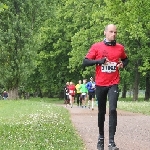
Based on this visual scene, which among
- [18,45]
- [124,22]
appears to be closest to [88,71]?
[18,45]

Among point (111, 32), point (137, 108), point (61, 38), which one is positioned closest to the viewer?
point (111, 32)

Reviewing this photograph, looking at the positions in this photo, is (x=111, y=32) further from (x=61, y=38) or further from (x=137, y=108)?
(x=61, y=38)

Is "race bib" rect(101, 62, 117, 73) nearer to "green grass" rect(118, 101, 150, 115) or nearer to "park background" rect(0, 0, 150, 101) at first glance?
"green grass" rect(118, 101, 150, 115)

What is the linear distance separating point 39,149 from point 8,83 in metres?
36.2

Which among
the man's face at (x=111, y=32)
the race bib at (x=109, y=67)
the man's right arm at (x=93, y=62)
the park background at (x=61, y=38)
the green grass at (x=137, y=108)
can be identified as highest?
the park background at (x=61, y=38)

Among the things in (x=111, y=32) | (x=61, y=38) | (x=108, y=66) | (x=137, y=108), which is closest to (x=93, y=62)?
(x=108, y=66)

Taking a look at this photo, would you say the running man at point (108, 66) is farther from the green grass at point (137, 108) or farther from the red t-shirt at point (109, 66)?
the green grass at point (137, 108)

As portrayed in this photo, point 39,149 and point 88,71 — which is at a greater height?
point 88,71

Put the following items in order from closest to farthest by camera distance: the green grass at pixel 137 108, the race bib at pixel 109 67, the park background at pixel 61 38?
the race bib at pixel 109 67, the green grass at pixel 137 108, the park background at pixel 61 38

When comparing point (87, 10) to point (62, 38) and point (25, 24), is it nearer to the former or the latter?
point (62, 38)

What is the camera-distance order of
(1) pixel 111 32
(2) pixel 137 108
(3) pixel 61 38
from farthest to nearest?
(3) pixel 61 38
(2) pixel 137 108
(1) pixel 111 32

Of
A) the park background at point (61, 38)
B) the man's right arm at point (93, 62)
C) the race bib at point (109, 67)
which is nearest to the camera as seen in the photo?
the man's right arm at point (93, 62)

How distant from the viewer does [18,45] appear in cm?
4419

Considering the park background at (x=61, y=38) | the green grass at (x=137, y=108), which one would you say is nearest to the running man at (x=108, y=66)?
the green grass at (x=137, y=108)
